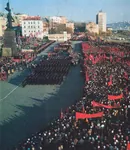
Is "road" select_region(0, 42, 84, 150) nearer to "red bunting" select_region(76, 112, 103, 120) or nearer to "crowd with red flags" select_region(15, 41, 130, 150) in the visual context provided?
"crowd with red flags" select_region(15, 41, 130, 150)

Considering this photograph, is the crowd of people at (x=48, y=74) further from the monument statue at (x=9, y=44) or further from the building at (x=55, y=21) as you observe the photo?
the building at (x=55, y=21)

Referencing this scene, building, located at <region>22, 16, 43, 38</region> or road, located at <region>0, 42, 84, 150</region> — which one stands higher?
building, located at <region>22, 16, 43, 38</region>

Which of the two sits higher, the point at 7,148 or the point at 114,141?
the point at 114,141

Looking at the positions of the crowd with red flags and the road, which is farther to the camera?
the road

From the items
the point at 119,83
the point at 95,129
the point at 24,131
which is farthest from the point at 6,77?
the point at 95,129

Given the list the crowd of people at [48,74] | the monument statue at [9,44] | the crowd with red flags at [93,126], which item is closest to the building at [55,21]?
the monument statue at [9,44]

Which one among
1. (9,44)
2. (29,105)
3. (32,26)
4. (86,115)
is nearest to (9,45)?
(9,44)

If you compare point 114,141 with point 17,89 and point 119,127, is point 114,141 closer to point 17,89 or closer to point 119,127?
point 119,127

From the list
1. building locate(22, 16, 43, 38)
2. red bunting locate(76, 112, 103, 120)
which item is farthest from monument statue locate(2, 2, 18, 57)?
building locate(22, 16, 43, 38)
